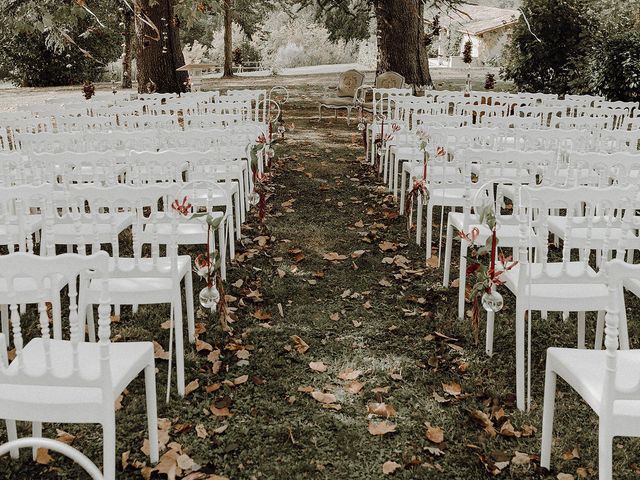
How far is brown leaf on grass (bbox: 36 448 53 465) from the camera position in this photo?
302cm

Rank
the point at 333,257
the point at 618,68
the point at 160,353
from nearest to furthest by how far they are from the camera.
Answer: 1. the point at 160,353
2. the point at 333,257
3. the point at 618,68

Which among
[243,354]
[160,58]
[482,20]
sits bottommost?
[243,354]

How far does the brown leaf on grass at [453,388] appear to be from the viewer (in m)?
3.67

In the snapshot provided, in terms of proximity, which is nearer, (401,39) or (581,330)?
(581,330)

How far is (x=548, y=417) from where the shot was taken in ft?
9.74

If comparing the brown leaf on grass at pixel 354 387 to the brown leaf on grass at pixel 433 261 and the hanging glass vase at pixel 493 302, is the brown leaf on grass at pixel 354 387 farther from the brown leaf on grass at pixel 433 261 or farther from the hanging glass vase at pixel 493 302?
the brown leaf on grass at pixel 433 261

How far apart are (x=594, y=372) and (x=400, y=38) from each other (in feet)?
50.9

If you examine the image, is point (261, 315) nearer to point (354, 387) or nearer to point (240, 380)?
point (240, 380)

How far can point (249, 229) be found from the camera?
687 centimetres

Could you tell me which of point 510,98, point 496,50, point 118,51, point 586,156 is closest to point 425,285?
point 586,156

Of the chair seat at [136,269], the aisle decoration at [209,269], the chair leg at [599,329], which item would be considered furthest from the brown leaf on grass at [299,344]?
the chair leg at [599,329]

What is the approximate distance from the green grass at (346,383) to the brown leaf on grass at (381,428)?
0.09 ft

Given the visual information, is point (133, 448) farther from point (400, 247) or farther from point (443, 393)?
point (400, 247)

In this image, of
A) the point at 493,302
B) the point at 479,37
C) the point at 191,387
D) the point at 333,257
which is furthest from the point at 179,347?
the point at 479,37
